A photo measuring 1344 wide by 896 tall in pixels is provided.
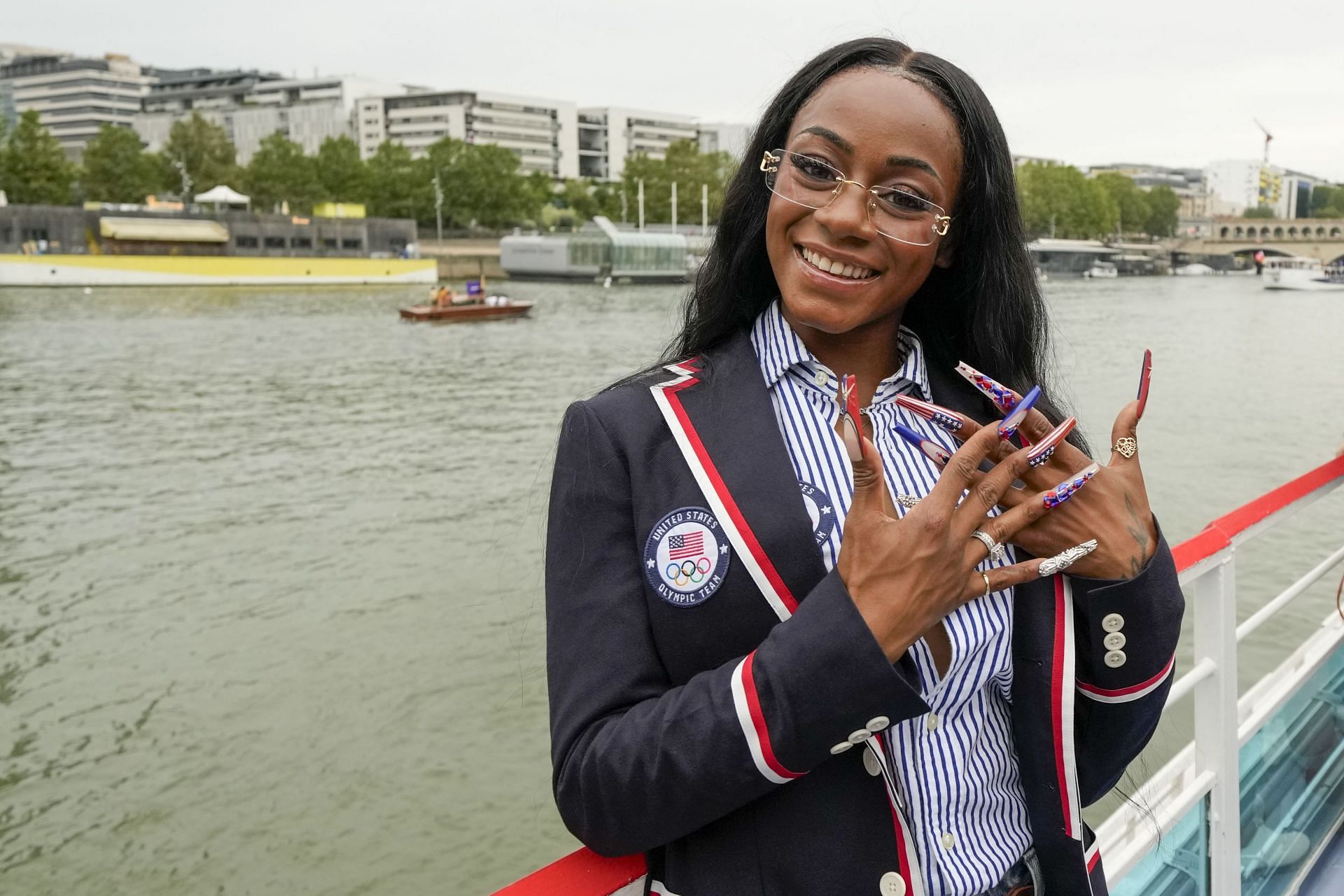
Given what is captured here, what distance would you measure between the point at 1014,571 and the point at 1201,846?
135cm

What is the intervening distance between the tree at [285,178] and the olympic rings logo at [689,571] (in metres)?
68.9

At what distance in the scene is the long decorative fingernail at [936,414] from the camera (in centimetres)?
117

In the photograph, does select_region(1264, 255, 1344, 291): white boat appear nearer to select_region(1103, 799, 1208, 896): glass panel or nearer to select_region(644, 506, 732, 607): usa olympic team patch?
select_region(1103, 799, 1208, 896): glass panel

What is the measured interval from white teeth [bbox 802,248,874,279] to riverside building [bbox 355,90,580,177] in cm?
10201

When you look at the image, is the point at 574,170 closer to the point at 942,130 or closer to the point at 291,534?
the point at 291,534

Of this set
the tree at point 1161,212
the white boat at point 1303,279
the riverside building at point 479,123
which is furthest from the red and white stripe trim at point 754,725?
the tree at point 1161,212

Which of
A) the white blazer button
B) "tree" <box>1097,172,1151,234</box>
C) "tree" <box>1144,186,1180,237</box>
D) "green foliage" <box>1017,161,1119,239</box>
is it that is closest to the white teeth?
the white blazer button

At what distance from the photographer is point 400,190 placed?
6906 cm

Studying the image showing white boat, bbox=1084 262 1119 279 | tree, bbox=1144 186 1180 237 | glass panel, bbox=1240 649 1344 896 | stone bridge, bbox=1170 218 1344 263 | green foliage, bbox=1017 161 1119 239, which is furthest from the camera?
tree, bbox=1144 186 1180 237

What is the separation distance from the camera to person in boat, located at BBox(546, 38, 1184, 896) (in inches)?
38.6

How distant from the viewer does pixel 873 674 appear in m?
0.95

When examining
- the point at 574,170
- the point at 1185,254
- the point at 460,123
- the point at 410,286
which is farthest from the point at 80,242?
the point at 1185,254

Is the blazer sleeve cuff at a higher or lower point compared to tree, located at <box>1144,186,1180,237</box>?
lower

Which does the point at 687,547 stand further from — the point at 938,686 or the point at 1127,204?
the point at 1127,204
